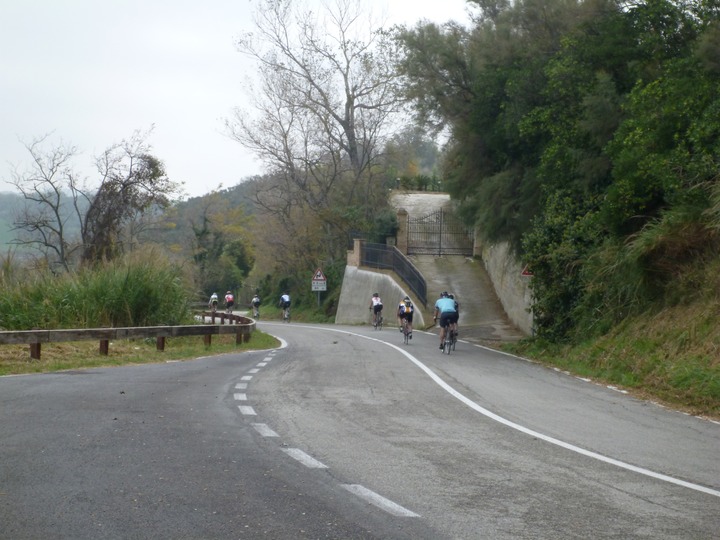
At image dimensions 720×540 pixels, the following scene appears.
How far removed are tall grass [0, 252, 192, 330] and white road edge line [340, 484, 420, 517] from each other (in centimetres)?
1777

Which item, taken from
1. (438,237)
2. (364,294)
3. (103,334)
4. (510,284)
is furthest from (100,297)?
(438,237)

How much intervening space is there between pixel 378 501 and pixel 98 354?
15.0 metres

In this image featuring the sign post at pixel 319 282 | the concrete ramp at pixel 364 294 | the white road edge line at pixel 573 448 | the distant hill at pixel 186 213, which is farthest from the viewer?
the distant hill at pixel 186 213

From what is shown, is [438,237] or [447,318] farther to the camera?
[438,237]

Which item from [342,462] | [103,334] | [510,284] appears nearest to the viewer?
[342,462]

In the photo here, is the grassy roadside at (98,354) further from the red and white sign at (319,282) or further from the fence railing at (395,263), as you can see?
the red and white sign at (319,282)

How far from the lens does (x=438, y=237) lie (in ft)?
167

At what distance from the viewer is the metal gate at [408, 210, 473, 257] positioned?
50.4 metres

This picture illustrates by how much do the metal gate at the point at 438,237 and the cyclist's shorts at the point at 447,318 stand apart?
2618 centimetres

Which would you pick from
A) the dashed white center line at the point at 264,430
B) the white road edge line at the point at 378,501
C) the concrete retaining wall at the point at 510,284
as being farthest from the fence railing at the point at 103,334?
the white road edge line at the point at 378,501

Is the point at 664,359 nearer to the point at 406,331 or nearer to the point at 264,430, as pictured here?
the point at 264,430

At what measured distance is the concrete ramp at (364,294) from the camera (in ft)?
151

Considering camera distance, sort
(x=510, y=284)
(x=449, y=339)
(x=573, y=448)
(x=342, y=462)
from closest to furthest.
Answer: (x=342, y=462) < (x=573, y=448) < (x=449, y=339) < (x=510, y=284)

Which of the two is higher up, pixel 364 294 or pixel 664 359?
pixel 364 294
